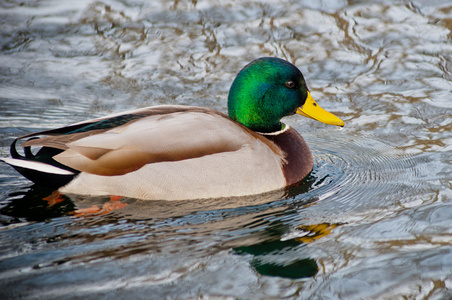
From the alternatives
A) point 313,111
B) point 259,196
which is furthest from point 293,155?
point 259,196

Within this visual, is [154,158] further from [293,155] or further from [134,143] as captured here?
[293,155]

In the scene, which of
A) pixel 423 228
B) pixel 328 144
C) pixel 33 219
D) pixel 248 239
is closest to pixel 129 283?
pixel 248 239

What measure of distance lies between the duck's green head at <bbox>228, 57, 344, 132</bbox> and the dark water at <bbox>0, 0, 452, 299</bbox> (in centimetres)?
66

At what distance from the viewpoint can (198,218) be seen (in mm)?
4582

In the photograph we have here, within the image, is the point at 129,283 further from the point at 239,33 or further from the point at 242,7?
the point at 242,7

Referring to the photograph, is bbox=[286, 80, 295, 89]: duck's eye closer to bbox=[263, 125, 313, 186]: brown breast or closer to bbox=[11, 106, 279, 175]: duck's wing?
bbox=[263, 125, 313, 186]: brown breast

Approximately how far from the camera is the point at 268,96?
17.4ft

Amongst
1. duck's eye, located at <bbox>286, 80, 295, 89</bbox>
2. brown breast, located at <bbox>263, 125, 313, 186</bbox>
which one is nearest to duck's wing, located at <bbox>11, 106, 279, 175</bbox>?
brown breast, located at <bbox>263, 125, 313, 186</bbox>

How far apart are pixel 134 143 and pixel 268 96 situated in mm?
1320

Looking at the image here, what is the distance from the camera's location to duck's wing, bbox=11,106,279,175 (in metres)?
4.71

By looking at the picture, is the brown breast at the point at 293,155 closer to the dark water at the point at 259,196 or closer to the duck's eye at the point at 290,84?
the dark water at the point at 259,196

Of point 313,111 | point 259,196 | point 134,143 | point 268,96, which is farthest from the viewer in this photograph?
point 313,111

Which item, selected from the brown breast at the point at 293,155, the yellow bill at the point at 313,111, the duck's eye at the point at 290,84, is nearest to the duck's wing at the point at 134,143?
the brown breast at the point at 293,155

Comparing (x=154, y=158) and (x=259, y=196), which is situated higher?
(x=154, y=158)
